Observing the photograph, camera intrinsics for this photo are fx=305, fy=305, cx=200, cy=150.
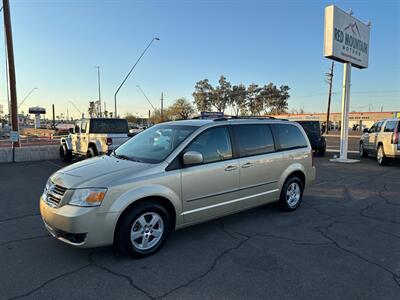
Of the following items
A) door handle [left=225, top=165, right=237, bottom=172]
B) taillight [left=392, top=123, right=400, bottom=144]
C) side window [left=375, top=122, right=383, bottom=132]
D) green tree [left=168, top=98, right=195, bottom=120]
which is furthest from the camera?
green tree [left=168, top=98, right=195, bottom=120]

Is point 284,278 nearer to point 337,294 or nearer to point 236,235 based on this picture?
point 337,294

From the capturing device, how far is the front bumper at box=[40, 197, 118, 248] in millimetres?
3414

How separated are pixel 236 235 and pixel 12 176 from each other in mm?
8131

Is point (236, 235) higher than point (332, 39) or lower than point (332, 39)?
lower

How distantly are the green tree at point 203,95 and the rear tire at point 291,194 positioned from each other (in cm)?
7961

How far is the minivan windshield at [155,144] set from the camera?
4270mm

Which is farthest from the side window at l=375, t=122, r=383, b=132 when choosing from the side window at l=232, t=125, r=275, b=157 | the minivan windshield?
the minivan windshield

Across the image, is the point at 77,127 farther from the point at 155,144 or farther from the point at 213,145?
the point at 213,145

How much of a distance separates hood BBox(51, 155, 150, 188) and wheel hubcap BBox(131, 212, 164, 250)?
61cm

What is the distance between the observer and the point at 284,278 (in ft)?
10.9

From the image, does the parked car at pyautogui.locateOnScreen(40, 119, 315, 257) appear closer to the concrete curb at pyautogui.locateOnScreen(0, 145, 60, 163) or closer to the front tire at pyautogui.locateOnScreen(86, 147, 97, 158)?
the front tire at pyautogui.locateOnScreen(86, 147, 97, 158)

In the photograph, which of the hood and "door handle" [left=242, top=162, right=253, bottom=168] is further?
"door handle" [left=242, top=162, right=253, bottom=168]

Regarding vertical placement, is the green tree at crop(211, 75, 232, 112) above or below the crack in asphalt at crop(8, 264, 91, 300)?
above

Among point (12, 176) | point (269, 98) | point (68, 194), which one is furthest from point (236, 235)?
point (269, 98)
